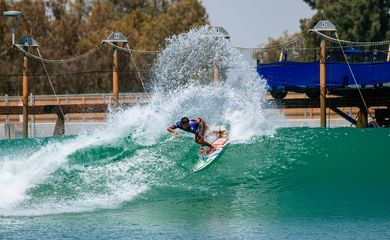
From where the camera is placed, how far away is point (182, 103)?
68.2ft

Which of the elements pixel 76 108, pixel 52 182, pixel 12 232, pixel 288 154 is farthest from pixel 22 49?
pixel 12 232

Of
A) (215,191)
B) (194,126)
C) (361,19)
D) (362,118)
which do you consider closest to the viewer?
(215,191)

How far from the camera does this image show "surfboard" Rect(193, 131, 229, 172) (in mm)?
17750

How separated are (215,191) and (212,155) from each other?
1.35m

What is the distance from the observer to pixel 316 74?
77.5 ft

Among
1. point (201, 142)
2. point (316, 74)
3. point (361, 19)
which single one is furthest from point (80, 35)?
point (201, 142)

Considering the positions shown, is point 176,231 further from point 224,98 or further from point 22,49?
point 22,49

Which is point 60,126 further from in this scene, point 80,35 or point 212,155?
point 80,35

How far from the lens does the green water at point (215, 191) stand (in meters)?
13.9

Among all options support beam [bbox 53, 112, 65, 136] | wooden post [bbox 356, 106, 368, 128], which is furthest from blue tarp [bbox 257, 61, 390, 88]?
support beam [bbox 53, 112, 65, 136]

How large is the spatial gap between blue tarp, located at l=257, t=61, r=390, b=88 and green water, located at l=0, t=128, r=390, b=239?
354cm

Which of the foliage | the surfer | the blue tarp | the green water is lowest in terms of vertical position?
the green water

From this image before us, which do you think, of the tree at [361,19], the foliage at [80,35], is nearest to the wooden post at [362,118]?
the foliage at [80,35]

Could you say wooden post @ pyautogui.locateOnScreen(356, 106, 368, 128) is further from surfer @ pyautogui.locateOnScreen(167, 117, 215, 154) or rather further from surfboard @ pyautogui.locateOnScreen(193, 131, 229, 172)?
surfer @ pyautogui.locateOnScreen(167, 117, 215, 154)
